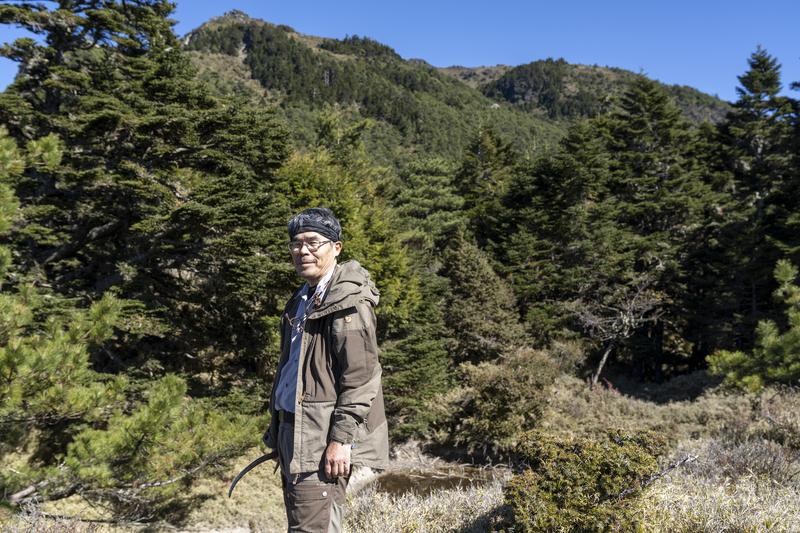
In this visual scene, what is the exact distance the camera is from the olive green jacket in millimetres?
2174

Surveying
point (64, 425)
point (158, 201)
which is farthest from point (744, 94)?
point (64, 425)

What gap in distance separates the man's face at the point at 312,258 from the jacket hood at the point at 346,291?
4.9 inches

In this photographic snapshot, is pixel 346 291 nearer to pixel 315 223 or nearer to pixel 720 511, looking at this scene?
pixel 315 223

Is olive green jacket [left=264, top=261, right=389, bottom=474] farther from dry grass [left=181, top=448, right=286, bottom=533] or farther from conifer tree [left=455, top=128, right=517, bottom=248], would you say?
conifer tree [left=455, top=128, right=517, bottom=248]

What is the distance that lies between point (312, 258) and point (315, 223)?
0.18 meters

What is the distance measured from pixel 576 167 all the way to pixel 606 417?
39.8 feet

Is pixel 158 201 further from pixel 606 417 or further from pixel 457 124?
pixel 457 124

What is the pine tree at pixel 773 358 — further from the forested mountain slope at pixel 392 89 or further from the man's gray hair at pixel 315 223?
the forested mountain slope at pixel 392 89

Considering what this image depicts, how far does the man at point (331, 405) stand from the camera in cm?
217

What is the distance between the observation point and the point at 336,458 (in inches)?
84.2

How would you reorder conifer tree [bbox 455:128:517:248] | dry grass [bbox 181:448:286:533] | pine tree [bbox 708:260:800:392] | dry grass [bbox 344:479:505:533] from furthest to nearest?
conifer tree [bbox 455:128:517:248], dry grass [bbox 181:448:286:533], pine tree [bbox 708:260:800:392], dry grass [bbox 344:479:505:533]

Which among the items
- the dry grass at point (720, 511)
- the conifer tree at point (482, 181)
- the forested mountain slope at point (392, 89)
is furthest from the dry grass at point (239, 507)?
the forested mountain slope at point (392, 89)

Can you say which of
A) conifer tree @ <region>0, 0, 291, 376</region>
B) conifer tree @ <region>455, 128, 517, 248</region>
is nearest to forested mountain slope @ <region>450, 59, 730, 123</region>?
conifer tree @ <region>455, 128, 517, 248</region>

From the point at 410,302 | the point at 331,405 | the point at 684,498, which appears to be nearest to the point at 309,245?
the point at 331,405
